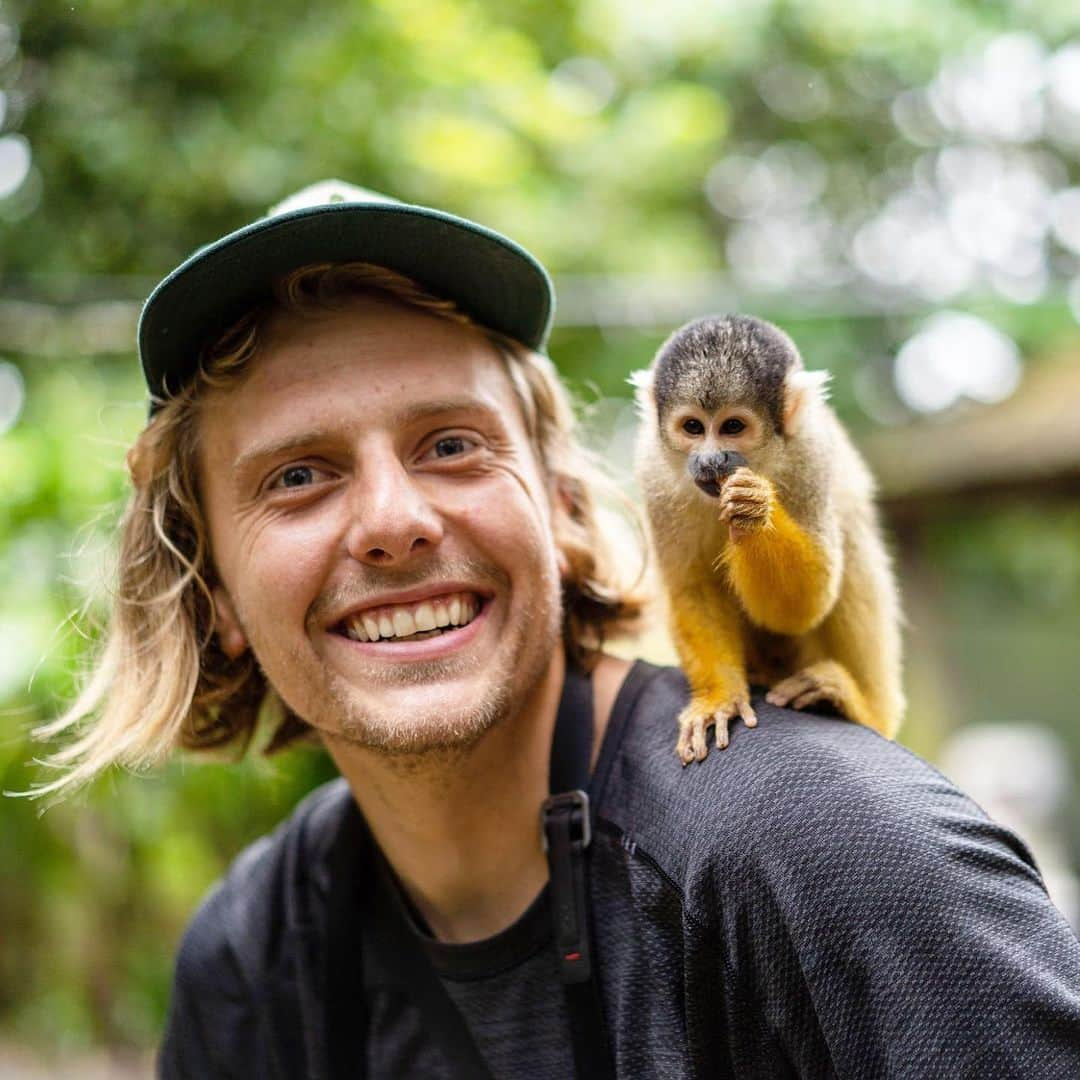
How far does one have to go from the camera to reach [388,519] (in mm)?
1361

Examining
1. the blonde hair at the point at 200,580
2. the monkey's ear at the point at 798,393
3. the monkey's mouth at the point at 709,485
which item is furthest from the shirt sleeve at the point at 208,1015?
the monkey's ear at the point at 798,393

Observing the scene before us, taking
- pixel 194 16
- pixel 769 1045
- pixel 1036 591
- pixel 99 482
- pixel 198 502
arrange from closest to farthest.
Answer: pixel 769 1045 → pixel 198 502 → pixel 99 482 → pixel 194 16 → pixel 1036 591

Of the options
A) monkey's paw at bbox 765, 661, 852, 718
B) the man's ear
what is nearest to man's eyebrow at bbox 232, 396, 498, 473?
the man's ear

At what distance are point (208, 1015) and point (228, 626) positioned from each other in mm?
561

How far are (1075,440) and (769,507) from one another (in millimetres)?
4256

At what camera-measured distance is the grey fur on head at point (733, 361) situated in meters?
1.59

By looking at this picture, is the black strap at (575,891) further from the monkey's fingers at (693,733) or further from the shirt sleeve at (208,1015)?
the shirt sleeve at (208,1015)

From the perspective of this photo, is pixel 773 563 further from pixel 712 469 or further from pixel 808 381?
pixel 808 381

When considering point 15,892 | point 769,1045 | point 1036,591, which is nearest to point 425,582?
point 769,1045

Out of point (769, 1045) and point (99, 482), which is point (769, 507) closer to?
point (769, 1045)

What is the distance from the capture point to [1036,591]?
31.1ft

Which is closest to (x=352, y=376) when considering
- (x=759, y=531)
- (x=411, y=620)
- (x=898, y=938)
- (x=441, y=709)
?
(x=411, y=620)

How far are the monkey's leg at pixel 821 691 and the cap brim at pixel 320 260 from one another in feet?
2.07

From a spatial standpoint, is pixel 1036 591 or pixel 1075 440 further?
pixel 1036 591
